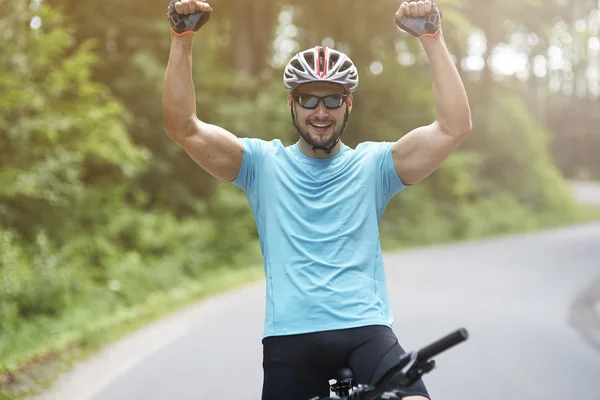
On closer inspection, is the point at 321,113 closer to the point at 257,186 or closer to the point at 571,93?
the point at 257,186

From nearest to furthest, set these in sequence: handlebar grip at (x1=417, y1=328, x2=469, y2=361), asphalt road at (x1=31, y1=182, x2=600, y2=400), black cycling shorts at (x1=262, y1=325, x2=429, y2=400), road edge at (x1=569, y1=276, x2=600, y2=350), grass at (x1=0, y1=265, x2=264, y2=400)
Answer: handlebar grip at (x1=417, y1=328, x2=469, y2=361) → black cycling shorts at (x1=262, y1=325, x2=429, y2=400) → asphalt road at (x1=31, y1=182, x2=600, y2=400) → grass at (x1=0, y1=265, x2=264, y2=400) → road edge at (x1=569, y1=276, x2=600, y2=350)

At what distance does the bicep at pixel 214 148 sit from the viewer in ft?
9.64

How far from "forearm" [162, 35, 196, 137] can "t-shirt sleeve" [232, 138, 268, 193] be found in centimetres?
24

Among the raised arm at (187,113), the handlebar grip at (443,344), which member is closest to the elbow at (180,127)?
the raised arm at (187,113)

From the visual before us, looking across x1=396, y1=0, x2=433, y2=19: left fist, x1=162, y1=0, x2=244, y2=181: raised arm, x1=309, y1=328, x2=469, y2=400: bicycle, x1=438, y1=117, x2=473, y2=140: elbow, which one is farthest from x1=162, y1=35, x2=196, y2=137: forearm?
x1=309, y1=328, x2=469, y2=400: bicycle

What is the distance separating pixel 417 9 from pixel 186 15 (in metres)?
0.77

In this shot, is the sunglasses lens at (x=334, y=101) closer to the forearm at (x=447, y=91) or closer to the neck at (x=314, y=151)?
the neck at (x=314, y=151)

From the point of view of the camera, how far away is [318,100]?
9.75ft

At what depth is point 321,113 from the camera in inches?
117

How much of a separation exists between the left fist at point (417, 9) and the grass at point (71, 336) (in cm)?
502

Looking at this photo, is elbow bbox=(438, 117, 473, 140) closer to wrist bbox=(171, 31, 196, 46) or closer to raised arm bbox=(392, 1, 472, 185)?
raised arm bbox=(392, 1, 472, 185)

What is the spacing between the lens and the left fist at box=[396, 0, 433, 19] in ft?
9.34

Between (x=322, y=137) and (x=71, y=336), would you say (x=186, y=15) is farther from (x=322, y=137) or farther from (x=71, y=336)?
(x=71, y=336)

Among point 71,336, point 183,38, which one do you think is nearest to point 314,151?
point 183,38
